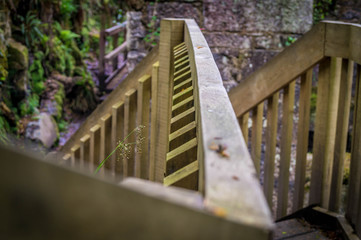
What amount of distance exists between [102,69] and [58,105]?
2.18 meters

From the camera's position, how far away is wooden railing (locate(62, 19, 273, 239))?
0.55m

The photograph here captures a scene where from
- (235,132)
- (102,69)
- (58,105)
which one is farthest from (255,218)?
(102,69)

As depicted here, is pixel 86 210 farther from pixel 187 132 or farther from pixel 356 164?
pixel 356 164

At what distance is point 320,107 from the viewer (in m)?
2.34

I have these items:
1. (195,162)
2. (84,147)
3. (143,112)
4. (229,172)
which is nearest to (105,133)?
(84,147)

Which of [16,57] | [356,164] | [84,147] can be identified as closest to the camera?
[356,164]

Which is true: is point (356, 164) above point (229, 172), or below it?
below

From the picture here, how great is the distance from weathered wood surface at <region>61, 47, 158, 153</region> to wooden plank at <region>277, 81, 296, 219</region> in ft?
2.79

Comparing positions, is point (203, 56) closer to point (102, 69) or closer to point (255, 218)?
point (255, 218)

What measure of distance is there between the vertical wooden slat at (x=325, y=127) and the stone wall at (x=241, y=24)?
7.06 ft

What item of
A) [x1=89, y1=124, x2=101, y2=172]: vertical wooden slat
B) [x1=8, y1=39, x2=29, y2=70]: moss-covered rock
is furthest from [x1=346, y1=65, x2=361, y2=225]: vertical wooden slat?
[x1=8, y1=39, x2=29, y2=70]: moss-covered rock

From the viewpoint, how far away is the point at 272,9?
4449mm

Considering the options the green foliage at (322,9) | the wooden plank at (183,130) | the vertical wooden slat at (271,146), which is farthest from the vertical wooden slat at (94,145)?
the green foliage at (322,9)

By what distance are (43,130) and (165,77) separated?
381cm
